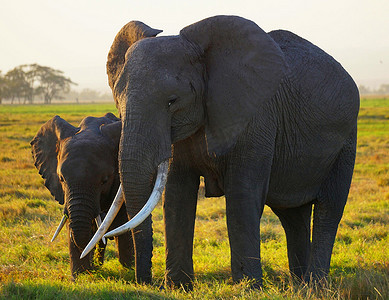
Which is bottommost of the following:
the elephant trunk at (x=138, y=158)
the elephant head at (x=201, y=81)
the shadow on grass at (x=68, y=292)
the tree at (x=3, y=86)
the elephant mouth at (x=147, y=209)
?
the shadow on grass at (x=68, y=292)

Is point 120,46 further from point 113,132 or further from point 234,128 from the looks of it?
point 234,128

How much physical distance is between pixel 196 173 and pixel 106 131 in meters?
1.34

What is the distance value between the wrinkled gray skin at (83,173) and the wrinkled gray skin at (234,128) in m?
0.75

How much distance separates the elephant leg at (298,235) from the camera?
5.82m

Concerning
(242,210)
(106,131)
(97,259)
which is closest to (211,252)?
(97,259)

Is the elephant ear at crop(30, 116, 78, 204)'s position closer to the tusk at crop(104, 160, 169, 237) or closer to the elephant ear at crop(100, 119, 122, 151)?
the elephant ear at crop(100, 119, 122, 151)

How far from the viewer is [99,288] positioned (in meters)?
4.43

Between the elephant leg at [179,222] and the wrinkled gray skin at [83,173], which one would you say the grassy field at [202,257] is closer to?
the elephant leg at [179,222]

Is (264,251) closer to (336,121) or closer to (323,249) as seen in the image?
(323,249)

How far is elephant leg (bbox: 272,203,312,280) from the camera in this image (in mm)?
5816

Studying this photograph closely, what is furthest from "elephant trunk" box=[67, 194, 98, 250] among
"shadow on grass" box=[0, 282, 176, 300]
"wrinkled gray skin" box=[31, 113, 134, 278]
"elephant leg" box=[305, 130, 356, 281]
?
"elephant leg" box=[305, 130, 356, 281]

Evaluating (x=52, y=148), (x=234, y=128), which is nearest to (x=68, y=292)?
(x=234, y=128)

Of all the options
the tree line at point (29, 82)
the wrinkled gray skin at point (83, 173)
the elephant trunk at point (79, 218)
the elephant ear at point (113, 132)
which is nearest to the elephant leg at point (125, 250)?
the wrinkled gray skin at point (83, 173)

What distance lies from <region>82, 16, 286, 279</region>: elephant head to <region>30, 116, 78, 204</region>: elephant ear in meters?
1.79
